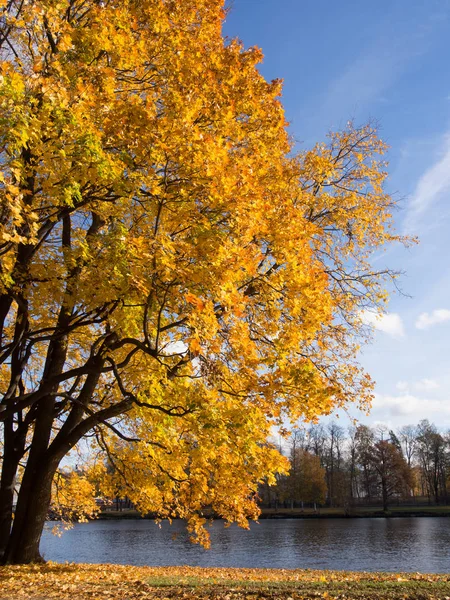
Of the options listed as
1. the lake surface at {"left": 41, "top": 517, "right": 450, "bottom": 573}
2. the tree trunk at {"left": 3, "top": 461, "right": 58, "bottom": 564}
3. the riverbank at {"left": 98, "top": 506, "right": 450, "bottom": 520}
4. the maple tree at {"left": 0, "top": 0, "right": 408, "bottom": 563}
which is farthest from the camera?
the riverbank at {"left": 98, "top": 506, "right": 450, "bottom": 520}

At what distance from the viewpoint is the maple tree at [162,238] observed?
20.0ft

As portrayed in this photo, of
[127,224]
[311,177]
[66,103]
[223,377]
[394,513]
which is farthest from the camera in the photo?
[394,513]

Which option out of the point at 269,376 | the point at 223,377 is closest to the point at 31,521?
the point at 223,377

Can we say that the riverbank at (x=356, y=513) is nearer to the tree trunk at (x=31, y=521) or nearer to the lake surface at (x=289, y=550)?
the lake surface at (x=289, y=550)

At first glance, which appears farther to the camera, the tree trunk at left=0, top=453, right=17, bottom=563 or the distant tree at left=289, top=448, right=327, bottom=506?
the distant tree at left=289, top=448, right=327, bottom=506

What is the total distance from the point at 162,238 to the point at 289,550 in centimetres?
3028

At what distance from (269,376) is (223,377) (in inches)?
31.0

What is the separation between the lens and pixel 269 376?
6.62m

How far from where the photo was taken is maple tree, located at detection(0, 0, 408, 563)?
20.0 ft

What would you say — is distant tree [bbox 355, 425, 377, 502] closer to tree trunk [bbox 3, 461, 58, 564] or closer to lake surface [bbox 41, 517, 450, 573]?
lake surface [bbox 41, 517, 450, 573]

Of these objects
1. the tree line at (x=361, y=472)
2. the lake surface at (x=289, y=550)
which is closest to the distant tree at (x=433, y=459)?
the tree line at (x=361, y=472)

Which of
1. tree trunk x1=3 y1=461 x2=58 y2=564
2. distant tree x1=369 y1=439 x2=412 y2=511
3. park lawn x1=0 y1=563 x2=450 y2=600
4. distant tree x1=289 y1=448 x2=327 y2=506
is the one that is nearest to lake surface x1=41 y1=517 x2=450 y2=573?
tree trunk x1=3 y1=461 x2=58 y2=564

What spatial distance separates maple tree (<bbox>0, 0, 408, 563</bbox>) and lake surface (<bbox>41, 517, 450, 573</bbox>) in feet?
46.5

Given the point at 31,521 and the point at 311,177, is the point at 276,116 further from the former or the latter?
the point at 31,521
